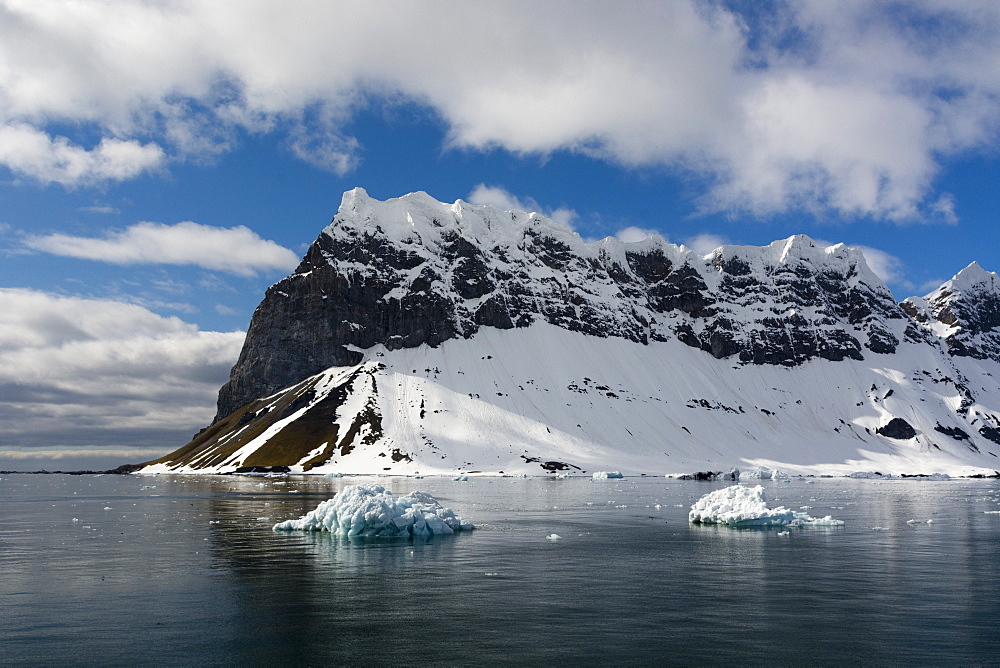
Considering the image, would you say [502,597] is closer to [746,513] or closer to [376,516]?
[376,516]

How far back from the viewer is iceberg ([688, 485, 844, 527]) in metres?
62.8

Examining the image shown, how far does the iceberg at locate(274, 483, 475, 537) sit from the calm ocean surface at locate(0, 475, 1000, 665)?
1.36 metres

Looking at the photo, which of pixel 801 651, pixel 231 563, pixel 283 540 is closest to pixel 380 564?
pixel 231 563

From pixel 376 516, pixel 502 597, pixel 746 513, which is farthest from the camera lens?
pixel 746 513

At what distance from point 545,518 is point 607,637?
151 feet

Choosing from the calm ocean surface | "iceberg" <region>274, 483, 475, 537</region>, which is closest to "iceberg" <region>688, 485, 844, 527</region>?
the calm ocean surface

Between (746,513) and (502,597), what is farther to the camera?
(746,513)

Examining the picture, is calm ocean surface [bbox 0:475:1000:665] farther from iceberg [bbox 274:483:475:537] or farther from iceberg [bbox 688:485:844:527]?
iceberg [bbox 688:485:844:527]

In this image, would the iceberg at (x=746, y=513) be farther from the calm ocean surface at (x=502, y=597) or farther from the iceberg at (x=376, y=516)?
the iceberg at (x=376, y=516)

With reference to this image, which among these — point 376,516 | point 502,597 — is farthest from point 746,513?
point 502,597

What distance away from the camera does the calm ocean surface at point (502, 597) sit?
936 inches

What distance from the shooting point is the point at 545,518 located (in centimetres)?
7094

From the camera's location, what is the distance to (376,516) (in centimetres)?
5147

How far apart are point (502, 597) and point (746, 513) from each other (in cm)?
3740
